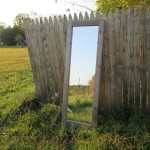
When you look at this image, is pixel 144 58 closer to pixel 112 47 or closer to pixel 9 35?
pixel 112 47

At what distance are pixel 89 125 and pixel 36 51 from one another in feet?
8.47

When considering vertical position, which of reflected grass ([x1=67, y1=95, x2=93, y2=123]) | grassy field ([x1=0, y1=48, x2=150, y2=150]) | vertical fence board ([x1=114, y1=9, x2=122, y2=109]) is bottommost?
grassy field ([x1=0, y1=48, x2=150, y2=150])

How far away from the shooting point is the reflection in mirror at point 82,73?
5035mm

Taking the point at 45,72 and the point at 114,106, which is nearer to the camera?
the point at 114,106

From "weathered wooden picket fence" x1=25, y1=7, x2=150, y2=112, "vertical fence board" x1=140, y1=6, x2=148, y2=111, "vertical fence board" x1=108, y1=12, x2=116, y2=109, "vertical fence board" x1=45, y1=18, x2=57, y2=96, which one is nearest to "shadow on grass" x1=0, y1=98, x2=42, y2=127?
"vertical fence board" x1=45, y1=18, x2=57, y2=96

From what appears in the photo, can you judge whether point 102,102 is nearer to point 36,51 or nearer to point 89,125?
point 89,125

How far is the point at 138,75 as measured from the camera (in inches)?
194

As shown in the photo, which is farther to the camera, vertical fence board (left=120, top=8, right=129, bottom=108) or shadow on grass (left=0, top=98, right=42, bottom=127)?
shadow on grass (left=0, top=98, right=42, bottom=127)

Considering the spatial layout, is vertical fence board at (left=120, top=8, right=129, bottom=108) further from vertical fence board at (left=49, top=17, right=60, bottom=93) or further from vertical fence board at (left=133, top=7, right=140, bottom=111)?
vertical fence board at (left=49, top=17, right=60, bottom=93)

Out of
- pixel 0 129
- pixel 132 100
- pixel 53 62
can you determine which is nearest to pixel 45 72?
pixel 53 62

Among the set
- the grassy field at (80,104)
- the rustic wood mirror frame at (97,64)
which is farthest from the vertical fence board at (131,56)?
the grassy field at (80,104)

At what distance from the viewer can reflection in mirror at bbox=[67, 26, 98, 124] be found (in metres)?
5.04

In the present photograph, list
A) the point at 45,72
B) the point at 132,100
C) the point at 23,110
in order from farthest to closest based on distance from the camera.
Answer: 1. the point at 45,72
2. the point at 23,110
3. the point at 132,100

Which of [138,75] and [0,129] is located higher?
[138,75]
